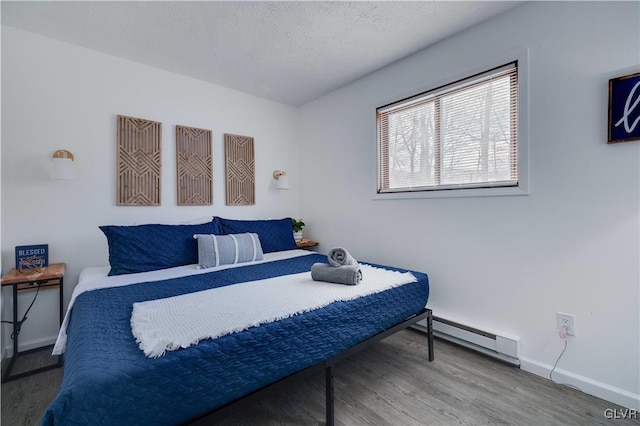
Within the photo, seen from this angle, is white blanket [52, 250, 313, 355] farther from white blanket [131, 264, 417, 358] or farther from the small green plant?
the small green plant

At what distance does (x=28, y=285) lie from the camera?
7.32 ft

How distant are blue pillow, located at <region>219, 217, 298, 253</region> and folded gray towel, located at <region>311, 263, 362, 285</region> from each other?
49.4 inches

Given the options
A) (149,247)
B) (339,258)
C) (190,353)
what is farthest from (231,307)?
(149,247)

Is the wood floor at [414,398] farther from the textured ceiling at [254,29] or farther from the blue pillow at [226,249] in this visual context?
the textured ceiling at [254,29]

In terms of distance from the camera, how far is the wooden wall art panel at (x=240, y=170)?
336 cm

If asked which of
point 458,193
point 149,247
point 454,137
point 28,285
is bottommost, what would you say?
point 28,285

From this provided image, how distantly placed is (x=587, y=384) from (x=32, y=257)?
3.93 metres

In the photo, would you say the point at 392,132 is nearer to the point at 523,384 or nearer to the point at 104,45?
the point at 523,384

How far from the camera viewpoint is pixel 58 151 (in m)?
2.34

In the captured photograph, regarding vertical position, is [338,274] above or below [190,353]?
above

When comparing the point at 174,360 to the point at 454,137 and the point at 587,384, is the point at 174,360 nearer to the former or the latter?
the point at 587,384

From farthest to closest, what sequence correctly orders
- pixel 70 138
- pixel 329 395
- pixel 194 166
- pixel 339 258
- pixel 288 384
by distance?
pixel 194 166
pixel 70 138
pixel 339 258
pixel 329 395
pixel 288 384

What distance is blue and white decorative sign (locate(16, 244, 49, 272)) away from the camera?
2.18 meters

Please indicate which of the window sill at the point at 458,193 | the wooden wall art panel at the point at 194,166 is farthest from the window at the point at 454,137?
the wooden wall art panel at the point at 194,166
